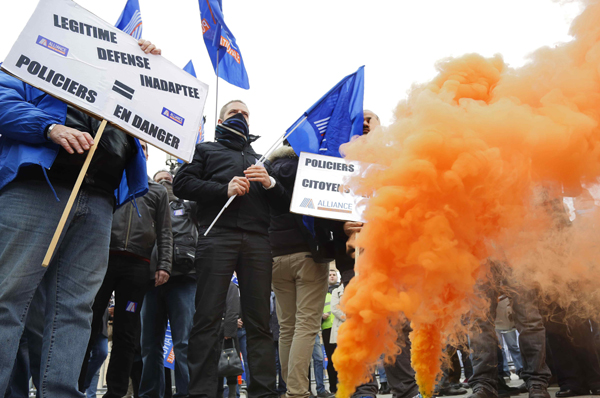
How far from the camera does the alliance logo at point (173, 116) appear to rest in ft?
11.6

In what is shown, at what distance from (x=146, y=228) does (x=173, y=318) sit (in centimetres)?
100

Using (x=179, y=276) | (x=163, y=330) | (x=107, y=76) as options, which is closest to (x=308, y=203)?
(x=179, y=276)

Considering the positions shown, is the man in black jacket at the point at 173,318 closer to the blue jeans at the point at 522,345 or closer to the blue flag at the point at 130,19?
the blue flag at the point at 130,19

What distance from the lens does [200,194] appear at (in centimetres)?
389

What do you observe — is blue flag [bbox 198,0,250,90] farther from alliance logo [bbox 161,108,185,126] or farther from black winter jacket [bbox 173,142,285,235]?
alliance logo [bbox 161,108,185,126]

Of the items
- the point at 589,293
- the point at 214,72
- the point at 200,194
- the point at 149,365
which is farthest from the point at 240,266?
the point at 214,72

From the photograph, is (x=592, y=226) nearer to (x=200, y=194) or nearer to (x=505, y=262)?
(x=505, y=262)

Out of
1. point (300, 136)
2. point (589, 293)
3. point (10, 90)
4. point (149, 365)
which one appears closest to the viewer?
point (10, 90)

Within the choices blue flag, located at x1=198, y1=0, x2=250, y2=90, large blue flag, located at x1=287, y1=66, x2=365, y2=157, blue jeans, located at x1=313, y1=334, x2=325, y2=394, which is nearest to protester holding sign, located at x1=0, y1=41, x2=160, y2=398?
large blue flag, located at x1=287, y1=66, x2=365, y2=157

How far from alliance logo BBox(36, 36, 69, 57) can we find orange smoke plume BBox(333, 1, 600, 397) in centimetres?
210

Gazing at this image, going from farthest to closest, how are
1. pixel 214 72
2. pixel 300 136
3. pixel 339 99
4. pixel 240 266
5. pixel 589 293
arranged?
pixel 214 72 → pixel 339 99 → pixel 300 136 → pixel 240 266 → pixel 589 293

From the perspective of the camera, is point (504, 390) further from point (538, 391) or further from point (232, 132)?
point (232, 132)

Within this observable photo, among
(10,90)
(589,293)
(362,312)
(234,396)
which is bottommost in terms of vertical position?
(234,396)

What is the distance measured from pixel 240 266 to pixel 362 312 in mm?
2078
